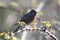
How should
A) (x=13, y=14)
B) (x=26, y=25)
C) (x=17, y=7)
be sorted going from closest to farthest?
(x=26, y=25), (x=13, y=14), (x=17, y=7)

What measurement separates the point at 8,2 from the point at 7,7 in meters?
0.18

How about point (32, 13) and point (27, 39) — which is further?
point (27, 39)

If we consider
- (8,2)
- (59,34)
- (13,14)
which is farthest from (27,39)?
(8,2)

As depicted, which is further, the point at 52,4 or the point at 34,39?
the point at 52,4

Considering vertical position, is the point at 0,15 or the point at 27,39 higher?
the point at 0,15

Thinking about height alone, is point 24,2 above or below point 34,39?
above

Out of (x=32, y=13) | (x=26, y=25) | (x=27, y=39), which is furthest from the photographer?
(x=27, y=39)

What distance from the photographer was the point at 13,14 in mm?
3170

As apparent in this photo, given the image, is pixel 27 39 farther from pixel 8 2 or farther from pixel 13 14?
pixel 8 2

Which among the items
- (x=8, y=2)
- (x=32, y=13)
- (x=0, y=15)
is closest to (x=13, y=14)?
(x=0, y=15)

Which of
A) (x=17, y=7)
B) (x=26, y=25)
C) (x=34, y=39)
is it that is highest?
(x=17, y=7)

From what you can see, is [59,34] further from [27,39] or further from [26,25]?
[26,25]

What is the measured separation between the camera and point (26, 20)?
1.72 metres

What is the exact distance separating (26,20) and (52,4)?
189cm
